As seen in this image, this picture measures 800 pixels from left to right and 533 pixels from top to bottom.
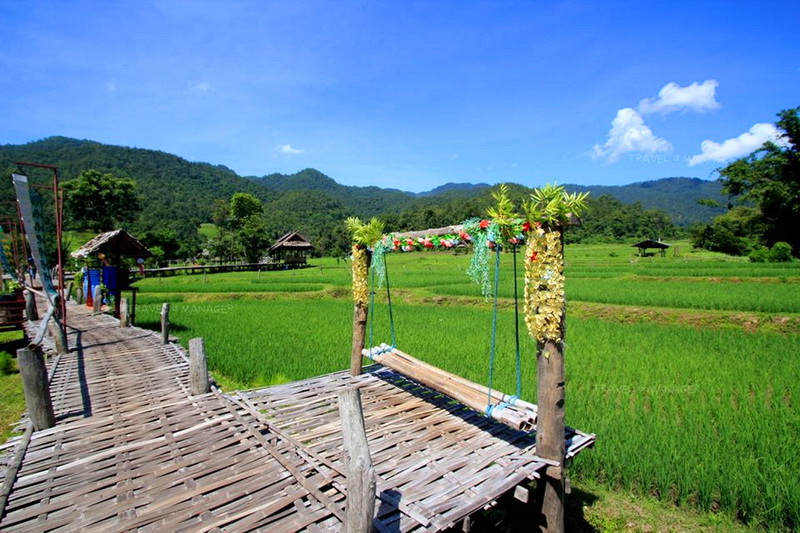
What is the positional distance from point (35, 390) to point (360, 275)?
13.1 feet

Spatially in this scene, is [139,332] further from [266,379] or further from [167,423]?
[167,423]

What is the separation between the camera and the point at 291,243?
38.1 m

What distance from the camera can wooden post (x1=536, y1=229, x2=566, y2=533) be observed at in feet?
11.1

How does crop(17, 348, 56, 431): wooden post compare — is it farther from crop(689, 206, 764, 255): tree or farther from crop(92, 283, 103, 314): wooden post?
crop(689, 206, 764, 255): tree

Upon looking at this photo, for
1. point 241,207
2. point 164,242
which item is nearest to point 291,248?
point 241,207

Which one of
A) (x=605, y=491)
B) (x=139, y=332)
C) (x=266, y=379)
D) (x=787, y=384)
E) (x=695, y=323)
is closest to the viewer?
(x=605, y=491)

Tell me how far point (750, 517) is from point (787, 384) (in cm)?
368

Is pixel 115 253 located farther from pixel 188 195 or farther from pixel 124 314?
pixel 188 195

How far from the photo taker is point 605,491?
157 inches

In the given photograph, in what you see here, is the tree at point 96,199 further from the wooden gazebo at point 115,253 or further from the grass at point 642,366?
the wooden gazebo at point 115,253

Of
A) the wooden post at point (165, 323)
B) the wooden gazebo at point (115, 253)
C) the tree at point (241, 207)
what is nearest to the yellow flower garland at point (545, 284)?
the wooden post at point (165, 323)

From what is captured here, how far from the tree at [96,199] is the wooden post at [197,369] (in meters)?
37.7

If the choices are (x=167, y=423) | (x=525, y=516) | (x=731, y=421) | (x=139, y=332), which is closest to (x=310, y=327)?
(x=139, y=332)

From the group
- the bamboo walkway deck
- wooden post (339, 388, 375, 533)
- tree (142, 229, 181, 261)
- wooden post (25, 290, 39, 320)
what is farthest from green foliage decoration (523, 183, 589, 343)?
tree (142, 229, 181, 261)
